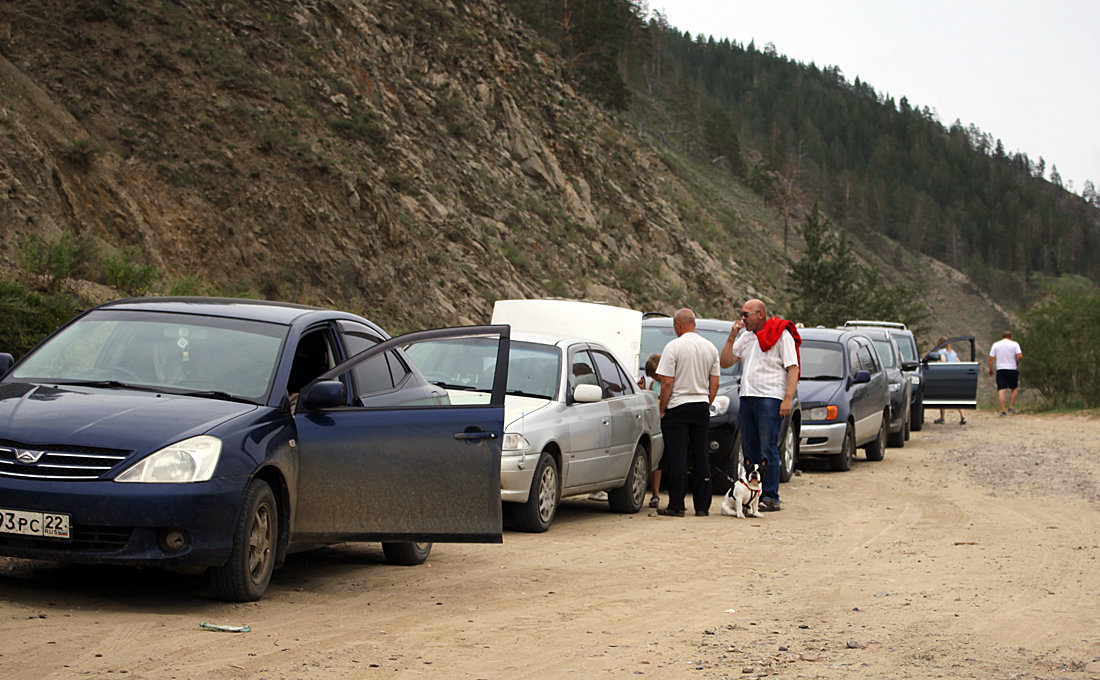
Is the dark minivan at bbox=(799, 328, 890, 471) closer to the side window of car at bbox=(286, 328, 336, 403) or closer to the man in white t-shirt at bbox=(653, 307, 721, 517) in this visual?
the man in white t-shirt at bbox=(653, 307, 721, 517)

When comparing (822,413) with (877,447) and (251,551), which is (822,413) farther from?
(251,551)

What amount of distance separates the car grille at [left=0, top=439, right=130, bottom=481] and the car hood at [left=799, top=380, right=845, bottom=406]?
12621 mm

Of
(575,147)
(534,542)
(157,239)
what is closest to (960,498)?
(534,542)

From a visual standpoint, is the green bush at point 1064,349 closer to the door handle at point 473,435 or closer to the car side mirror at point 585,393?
the car side mirror at point 585,393

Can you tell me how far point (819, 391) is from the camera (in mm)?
17922

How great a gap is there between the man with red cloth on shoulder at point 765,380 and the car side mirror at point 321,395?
6.10 m

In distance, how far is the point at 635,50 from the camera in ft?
Answer: 300

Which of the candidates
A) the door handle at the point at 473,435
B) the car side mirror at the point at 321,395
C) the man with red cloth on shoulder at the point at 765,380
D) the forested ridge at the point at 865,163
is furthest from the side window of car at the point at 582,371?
the forested ridge at the point at 865,163

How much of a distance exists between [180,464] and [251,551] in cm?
77

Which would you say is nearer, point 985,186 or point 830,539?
point 830,539

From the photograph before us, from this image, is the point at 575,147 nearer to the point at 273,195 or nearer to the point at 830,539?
the point at 273,195

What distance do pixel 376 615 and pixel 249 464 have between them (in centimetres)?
113

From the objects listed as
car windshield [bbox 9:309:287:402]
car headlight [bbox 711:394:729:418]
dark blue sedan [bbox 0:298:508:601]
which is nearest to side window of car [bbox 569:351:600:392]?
car headlight [bbox 711:394:729:418]

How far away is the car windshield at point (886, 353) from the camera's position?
24.0 m
